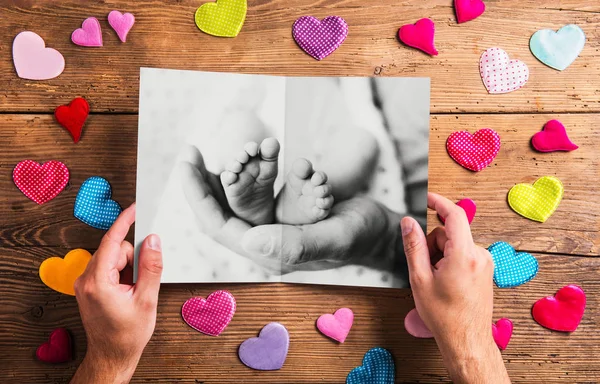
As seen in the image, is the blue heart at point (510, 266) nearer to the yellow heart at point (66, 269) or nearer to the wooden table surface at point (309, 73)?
the wooden table surface at point (309, 73)

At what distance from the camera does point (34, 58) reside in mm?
874

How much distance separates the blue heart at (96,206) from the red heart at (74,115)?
8 centimetres

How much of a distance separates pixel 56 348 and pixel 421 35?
767 mm

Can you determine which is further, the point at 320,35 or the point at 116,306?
the point at 320,35

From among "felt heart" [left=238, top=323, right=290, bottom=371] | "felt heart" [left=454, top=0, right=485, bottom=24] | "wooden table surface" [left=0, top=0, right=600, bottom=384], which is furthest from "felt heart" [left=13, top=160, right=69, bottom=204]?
"felt heart" [left=454, top=0, right=485, bottom=24]

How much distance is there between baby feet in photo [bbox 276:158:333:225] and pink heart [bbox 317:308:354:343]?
0.16 metres

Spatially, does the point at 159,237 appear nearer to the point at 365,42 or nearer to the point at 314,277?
the point at 314,277

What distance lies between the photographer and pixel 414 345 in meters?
0.87

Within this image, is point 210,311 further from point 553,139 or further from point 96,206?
point 553,139

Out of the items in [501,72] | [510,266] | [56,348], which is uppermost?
[501,72]

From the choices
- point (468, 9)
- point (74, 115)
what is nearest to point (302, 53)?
point (468, 9)

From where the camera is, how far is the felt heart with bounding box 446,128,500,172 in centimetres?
86

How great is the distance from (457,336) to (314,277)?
0.76 feet

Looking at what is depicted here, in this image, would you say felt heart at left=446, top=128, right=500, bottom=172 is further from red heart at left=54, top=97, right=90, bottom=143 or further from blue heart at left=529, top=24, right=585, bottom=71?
red heart at left=54, top=97, right=90, bottom=143
